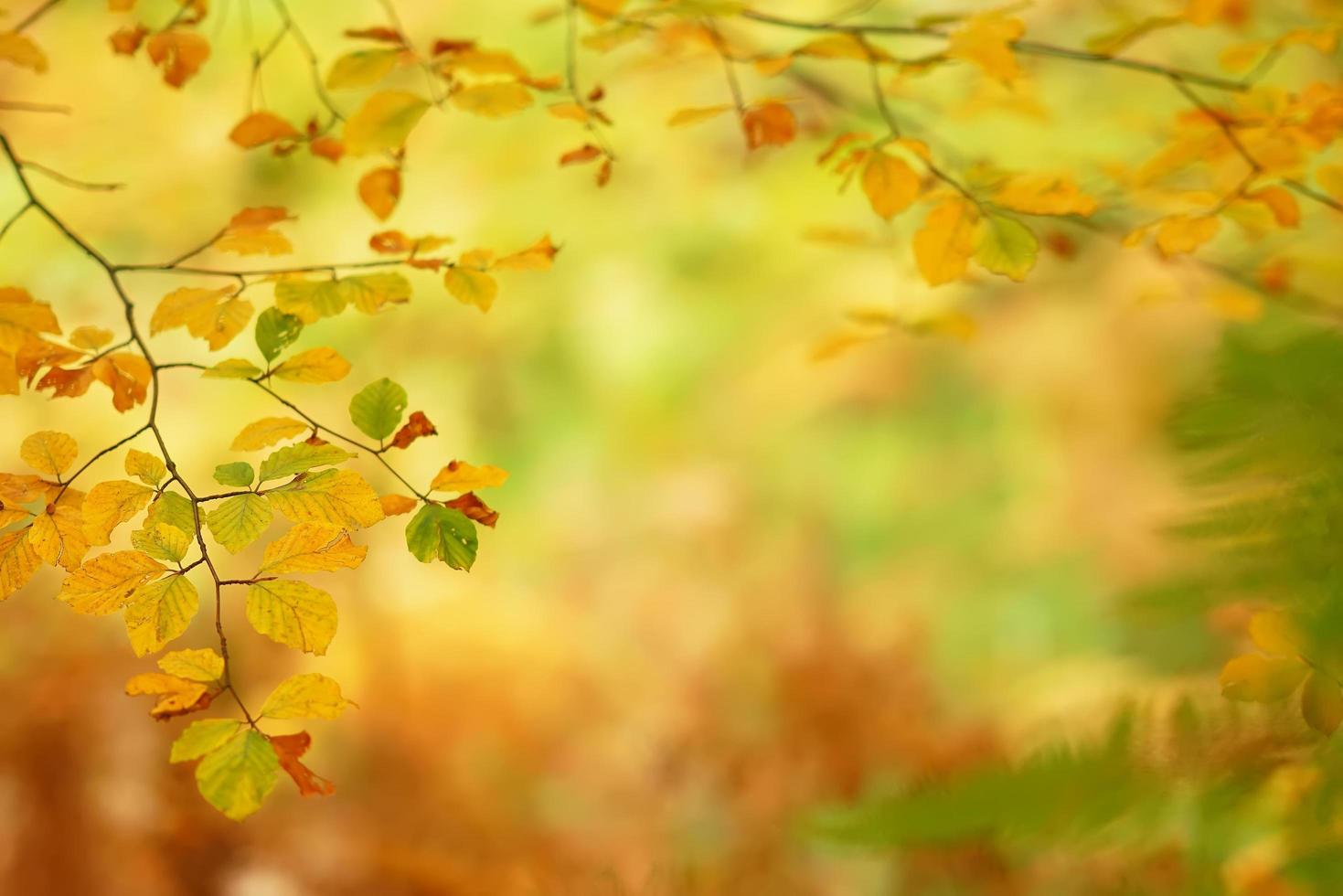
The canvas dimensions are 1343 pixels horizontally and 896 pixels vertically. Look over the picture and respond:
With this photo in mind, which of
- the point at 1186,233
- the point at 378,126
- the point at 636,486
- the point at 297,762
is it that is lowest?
the point at 636,486

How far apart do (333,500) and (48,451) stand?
0.63 feet

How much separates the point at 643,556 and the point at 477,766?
461 millimetres

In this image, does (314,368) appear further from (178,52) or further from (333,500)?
(178,52)

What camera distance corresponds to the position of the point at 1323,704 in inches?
16.1

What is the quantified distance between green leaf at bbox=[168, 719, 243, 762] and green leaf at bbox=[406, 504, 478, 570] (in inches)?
5.4

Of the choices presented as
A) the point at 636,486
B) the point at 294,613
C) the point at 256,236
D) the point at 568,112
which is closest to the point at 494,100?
the point at 568,112

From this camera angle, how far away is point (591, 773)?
4.94 ft

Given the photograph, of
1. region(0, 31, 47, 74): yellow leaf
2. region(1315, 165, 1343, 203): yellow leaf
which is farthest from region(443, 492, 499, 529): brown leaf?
region(1315, 165, 1343, 203): yellow leaf

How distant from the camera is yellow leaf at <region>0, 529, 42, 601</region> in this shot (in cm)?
57

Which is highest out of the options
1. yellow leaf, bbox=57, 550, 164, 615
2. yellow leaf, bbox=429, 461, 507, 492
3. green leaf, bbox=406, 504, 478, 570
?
yellow leaf, bbox=57, 550, 164, 615

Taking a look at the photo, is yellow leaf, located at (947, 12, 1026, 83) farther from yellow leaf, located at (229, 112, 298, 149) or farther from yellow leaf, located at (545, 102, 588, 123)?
yellow leaf, located at (229, 112, 298, 149)

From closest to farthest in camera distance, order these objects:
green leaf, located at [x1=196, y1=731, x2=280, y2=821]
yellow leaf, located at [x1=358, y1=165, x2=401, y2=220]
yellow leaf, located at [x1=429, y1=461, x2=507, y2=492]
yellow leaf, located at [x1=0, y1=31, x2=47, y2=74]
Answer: green leaf, located at [x1=196, y1=731, x2=280, y2=821]
yellow leaf, located at [x1=429, y1=461, x2=507, y2=492]
yellow leaf, located at [x1=0, y1=31, x2=47, y2=74]
yellow leaf, located at [x1=358, y1=165, x2=401, y2=220]

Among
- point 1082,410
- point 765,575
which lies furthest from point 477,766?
point 1082,410

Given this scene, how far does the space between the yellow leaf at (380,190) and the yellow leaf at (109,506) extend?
0.33m
